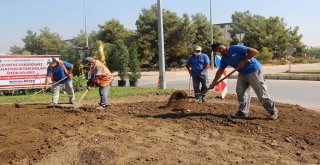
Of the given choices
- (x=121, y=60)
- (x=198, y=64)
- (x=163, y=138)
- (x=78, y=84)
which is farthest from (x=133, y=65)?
(x=163, y=138)

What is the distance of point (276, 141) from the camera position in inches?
221

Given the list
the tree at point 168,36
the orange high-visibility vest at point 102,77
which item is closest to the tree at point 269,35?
the tree at point 168,36

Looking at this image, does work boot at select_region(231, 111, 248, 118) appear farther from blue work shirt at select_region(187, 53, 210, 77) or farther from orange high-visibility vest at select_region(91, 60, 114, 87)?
orange high-visibility vest at select_region(91, 60, 114, 87)

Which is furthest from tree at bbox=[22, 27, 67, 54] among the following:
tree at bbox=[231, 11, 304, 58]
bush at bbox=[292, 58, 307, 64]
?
bush at bbox=[292, 58, 307, 64]

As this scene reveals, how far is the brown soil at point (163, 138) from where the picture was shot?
4996 millimetres

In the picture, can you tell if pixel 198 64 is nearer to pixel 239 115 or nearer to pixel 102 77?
pixel 102 77

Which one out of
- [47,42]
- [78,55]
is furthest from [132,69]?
[47,42]

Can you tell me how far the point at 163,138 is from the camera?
5.76m

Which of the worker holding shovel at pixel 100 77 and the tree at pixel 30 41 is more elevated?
the tree at pixel 30 41

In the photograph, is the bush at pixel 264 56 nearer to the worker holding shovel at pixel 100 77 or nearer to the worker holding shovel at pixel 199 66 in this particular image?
the worker holding shovel at pixel 199 66

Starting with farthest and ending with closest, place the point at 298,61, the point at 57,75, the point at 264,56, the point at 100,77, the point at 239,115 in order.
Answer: the point at 298,61, the point at 264,56, the point at 57,75, the point at 100,77, the point at 239,115

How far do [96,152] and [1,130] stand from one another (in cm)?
274

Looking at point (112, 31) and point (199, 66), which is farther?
point (112, 31)

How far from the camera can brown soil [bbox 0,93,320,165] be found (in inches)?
197
